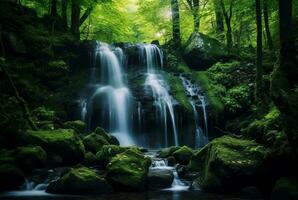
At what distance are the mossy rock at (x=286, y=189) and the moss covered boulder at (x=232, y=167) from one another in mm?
869

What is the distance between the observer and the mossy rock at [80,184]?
31.5ft

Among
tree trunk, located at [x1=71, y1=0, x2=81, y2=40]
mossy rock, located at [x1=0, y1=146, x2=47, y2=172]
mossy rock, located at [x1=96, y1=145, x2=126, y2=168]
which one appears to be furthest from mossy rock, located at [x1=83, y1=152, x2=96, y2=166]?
tree trunk, located at [x1=71, y1=0, x2=81, y2=40]

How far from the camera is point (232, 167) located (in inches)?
370

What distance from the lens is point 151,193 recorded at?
32.0 ft

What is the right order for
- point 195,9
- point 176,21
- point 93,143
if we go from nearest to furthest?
point 93,143 → point 195,9 → point 176,21

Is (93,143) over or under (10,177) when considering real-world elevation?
over

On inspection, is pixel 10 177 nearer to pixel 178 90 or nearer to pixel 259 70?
pixel 259 70

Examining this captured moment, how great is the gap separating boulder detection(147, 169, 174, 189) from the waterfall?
6.45 metres

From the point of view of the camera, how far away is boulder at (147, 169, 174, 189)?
10.4 m

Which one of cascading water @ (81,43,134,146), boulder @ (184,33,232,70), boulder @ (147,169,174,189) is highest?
boulder @ (184,33,232,70)

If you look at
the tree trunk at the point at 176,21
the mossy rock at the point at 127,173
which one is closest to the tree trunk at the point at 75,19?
the tree trunk at the point at 176,21

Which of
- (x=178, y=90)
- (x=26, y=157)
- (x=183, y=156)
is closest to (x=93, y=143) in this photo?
(x=26, y=157)

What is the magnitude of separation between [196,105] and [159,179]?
28.4ft

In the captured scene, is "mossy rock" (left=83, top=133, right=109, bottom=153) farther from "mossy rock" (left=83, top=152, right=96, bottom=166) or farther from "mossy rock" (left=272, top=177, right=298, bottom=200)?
"mossy rock" (left=272, top=177, right=298, bottom=200)
